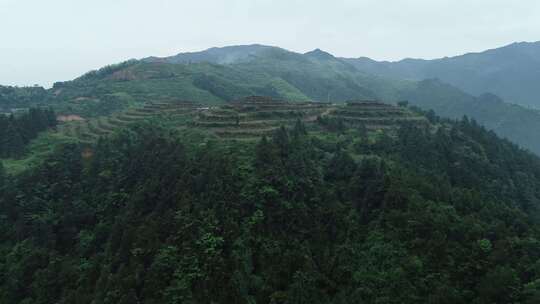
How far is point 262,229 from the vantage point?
24.6 metres

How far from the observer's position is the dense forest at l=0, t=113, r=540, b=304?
20.6 m

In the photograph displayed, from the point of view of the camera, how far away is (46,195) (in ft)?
105

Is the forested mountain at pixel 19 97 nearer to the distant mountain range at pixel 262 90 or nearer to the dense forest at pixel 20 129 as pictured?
the distant mountain range at pixel 262 90

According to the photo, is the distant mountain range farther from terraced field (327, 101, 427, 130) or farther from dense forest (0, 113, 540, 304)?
dense forest (0, 113, 540, 304)

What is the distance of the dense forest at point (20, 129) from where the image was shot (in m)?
41.8

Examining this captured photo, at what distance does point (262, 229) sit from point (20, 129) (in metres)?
34.8

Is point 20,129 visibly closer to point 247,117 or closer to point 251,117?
point 247,117

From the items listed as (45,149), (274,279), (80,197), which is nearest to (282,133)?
(274,279)

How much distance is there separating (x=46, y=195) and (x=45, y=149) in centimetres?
1353

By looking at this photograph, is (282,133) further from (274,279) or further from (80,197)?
(80,197)

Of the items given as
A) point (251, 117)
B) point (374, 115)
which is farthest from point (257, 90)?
point (251, 117)

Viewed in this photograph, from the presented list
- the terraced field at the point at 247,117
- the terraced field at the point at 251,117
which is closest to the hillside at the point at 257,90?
the terraced field at the point at 247,117

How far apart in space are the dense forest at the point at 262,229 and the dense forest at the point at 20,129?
9.59 meters

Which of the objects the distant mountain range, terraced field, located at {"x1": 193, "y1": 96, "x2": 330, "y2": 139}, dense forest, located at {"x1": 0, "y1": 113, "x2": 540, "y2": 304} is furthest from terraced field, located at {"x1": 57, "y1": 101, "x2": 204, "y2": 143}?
dense forest, located at {"x1": 0, "y1": 113, "x2": 540, "y2": 304}
